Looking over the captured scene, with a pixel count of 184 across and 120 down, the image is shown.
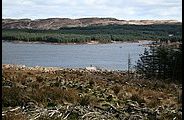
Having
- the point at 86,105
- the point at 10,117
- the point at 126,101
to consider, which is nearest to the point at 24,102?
the point at 86,105

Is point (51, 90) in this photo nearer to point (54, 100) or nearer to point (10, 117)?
point (54, 100)

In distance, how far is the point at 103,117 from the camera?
751 cm

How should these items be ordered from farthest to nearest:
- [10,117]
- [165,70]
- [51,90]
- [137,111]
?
[165,70], [51,90], [137,111], [10,117]

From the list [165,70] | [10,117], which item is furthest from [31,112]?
[165,70]

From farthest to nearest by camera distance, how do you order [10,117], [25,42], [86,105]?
1. [25,42]
2. [86,105]
3. [10,117]

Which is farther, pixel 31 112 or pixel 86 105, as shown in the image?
pixel 86 105

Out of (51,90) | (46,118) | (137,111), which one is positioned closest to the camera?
(46,118)

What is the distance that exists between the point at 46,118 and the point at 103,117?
109 centimetres

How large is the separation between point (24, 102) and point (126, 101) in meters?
2.62

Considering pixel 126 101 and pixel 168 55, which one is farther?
pixel 168 55

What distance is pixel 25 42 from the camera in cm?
18338

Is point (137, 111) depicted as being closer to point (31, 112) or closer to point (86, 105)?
point (86, 105)

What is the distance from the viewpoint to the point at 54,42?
192 metres

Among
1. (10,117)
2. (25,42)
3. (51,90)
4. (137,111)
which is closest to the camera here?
(10,117)
